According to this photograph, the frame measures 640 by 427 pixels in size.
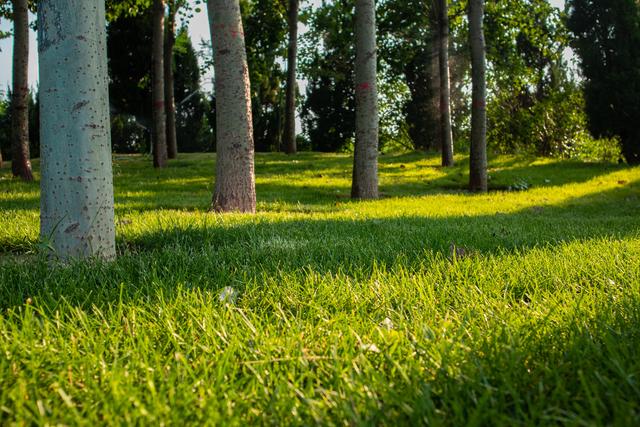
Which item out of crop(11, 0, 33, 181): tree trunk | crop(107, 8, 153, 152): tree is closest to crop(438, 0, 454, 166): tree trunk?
crop(11, 0, 33, 181): tree trunk

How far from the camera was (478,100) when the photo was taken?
12055 millimetres

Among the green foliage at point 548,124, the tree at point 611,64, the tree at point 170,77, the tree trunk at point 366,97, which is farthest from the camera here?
the green foliage at point 548,124

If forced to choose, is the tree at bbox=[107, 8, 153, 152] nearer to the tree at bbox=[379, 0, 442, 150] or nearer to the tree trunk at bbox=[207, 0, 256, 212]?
the tree at bbox=[379, 0, 442, 150]

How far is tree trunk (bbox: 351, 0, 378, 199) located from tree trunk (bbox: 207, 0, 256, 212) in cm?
297

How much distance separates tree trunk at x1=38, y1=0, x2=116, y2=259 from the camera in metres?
3.22

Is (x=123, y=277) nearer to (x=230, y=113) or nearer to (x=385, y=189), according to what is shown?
(x=230, y=113)

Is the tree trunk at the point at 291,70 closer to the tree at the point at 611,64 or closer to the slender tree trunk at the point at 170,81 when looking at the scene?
the slender tree trunk at the point at 170,81

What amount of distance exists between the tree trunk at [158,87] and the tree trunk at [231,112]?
10610 millimetres

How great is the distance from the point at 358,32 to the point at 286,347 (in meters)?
8.55

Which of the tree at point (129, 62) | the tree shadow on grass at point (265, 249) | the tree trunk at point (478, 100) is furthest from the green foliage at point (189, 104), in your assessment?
the tree shadow on grass at point (265, 249)

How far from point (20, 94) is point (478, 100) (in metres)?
10.4

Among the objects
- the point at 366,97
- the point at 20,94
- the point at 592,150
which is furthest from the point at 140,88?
the point at 366,97

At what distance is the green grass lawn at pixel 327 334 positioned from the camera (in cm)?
131

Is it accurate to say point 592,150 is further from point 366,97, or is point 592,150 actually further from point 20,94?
point 20,94
